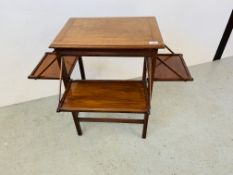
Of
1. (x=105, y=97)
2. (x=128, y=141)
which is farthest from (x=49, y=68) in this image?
(x=128, y=141)

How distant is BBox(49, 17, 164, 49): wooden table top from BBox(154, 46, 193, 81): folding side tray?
26 centimetres

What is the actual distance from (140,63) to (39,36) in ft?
3.09

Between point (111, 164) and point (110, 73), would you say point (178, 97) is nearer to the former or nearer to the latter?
point (110, 73)

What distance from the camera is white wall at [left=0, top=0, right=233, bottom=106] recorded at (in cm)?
136

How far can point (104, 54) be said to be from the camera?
3.37 feet

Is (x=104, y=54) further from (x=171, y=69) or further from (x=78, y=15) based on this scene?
(x=78, y=15)

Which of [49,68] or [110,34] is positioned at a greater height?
[110,34]

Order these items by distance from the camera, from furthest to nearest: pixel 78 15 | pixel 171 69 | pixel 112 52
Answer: pixel 78 15
pixel 171 69
pixel 112 52

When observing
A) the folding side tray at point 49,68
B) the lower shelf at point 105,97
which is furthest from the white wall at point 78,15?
the lower shelf at point 105,97

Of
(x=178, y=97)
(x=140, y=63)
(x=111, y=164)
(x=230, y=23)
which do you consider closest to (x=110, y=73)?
(x=140, y=63)

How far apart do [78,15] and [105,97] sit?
0.68 m

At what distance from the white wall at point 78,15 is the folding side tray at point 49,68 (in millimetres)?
217

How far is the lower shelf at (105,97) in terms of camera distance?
3.75 ft

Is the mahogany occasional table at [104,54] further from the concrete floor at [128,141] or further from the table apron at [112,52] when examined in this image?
the concrete floor at [128,141]
